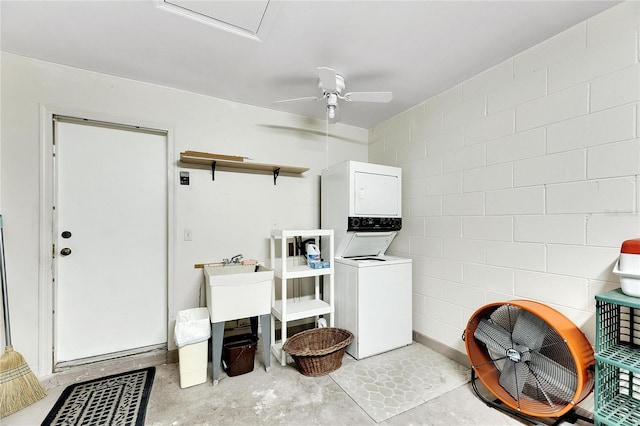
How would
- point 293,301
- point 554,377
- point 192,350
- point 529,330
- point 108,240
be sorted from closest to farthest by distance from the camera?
point 554,377 → point 529,330 → point 192,350 → point 108,240 → point 293,301

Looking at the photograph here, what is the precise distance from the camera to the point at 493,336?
1845mm

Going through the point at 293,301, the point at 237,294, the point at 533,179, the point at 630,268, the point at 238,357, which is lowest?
the point at 238,357

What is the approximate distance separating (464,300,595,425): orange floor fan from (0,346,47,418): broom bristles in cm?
306

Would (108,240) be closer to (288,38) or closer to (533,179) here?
(288,38)

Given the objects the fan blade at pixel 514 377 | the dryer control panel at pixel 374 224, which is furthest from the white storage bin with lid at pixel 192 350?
the fan blade at pixel 514 377

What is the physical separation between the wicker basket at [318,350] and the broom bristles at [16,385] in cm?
172

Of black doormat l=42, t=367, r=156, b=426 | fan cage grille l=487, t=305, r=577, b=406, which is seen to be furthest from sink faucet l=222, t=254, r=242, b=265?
fan cage grille l=487, t=305, r=577, b=406

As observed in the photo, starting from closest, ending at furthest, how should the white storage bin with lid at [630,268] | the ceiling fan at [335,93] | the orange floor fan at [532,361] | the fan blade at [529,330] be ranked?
the white storage bin with lid at [630,268]
the orange floor fan at [532,361]
the fan blade at [529,330]
the ceiling fan at [335,93]

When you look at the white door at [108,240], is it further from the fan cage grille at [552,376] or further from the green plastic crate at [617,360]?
the green plastic crate at [617,360]

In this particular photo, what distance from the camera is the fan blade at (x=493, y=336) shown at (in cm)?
179

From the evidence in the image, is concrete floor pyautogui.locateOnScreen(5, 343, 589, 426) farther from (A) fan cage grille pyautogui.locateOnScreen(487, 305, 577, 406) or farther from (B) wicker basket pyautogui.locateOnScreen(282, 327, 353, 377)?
(A) fan cage grille pyautogui.locateOnScreen(487, 305, 577, 406)

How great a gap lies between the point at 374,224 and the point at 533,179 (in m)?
1.28

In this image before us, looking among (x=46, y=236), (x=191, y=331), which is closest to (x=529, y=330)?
(x=191, y=331)

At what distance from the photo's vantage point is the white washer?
2426mm
